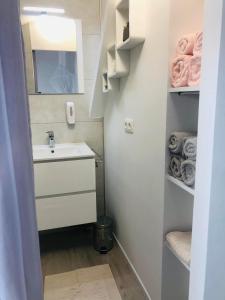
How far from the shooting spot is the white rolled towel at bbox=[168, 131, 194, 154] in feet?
3.78

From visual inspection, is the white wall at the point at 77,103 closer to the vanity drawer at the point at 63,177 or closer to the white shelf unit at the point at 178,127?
the vanity drawer at the point at 63,177

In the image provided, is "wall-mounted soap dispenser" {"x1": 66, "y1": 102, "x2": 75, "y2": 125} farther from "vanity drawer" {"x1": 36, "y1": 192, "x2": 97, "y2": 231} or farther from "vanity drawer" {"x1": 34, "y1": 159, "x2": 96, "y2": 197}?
"vanity drawer" {"x1": 36, "y1": 192, "x2": 97, "y2": 231}

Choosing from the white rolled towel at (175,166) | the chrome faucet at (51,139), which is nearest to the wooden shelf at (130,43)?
the white rolled towel at (175,166)

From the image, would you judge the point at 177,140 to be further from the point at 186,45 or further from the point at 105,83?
the point at 105,83

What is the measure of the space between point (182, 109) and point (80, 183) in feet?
3.62

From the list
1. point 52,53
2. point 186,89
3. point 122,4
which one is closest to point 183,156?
point 186,89

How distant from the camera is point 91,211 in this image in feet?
6.80

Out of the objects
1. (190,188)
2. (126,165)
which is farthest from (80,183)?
(190,188)

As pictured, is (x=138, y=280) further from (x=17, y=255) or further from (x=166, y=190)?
(x=17, y=255)

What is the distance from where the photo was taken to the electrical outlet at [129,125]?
170 centimetres

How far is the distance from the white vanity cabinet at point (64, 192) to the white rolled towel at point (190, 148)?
3.33ft

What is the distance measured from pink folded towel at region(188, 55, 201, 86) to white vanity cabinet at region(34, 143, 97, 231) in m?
1.13

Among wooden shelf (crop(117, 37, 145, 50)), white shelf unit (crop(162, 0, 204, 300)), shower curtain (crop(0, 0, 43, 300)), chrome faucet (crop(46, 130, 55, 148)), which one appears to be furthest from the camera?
chrome faucet (crop(46, 130, 55, 148))

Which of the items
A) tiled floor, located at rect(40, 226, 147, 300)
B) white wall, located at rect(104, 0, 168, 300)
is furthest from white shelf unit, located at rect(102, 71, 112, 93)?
tiled floor, located at rect(40, 226, 147, 300)
